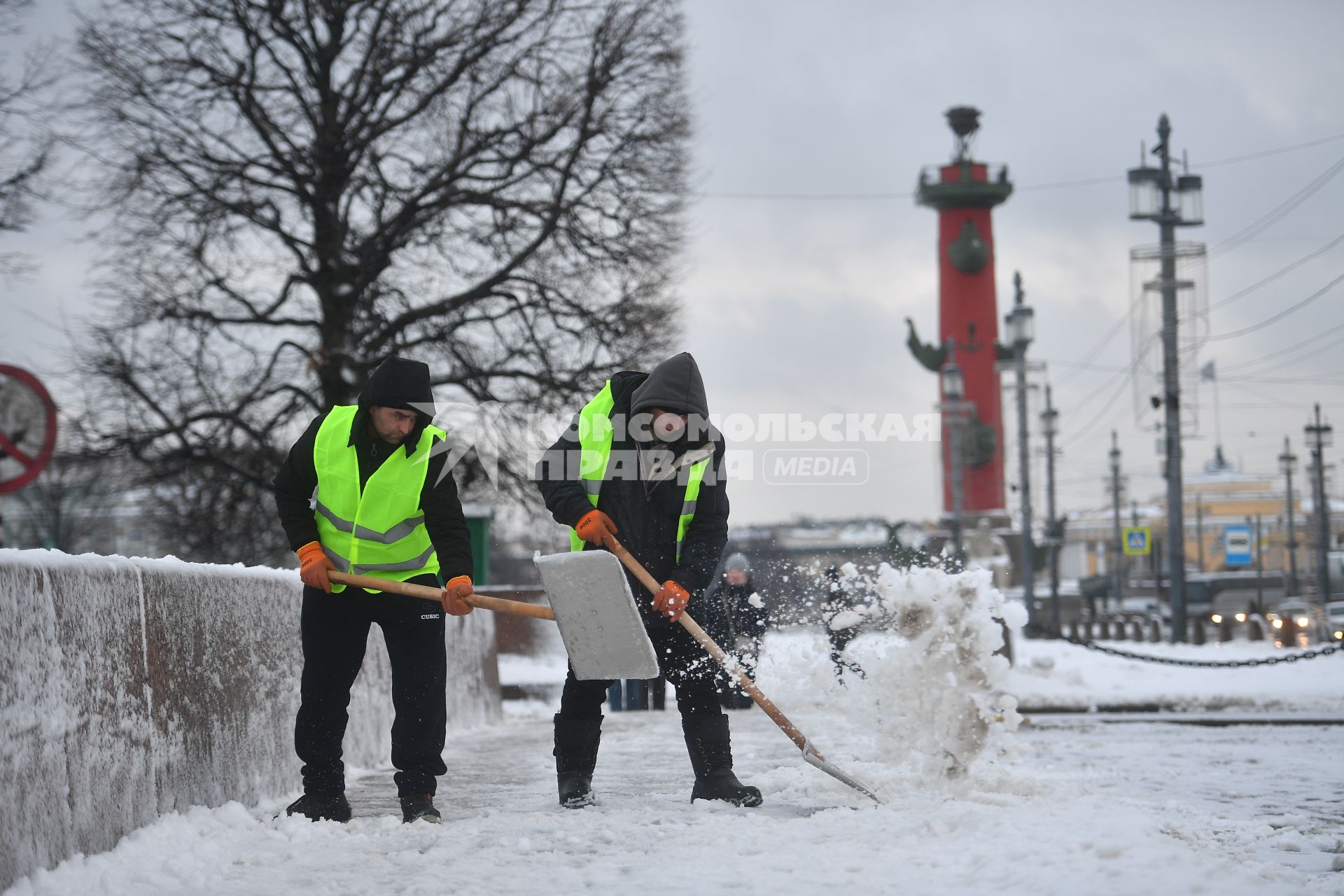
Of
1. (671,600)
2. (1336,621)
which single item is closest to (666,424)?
(671,600)

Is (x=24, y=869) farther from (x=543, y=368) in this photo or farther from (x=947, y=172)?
(x=947, y=172)

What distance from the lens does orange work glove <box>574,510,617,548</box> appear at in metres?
5.04

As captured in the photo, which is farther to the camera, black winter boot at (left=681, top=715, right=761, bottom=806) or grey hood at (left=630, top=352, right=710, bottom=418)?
black winter boot at (left=681, top=715, right=761, bottom=806)

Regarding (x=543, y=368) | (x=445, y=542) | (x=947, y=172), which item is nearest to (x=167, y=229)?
(x=543, y=368)

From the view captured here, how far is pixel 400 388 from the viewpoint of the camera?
4.79 meters

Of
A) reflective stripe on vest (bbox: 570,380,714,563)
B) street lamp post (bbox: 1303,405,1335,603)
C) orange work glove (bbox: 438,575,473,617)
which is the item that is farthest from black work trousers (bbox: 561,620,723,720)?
street lamp post (bbox: 1303,405,1335,603)

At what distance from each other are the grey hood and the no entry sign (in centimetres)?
344

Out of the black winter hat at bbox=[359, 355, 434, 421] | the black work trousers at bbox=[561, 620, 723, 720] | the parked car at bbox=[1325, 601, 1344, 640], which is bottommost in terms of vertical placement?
the parked car at bbox=[1325, 601, 1344, 640]

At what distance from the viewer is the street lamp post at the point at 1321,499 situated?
35531 mm

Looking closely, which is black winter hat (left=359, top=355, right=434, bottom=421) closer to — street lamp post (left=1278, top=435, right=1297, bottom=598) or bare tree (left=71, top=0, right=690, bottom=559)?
bare tree (left=71, top=0, right=690, bottom=559)

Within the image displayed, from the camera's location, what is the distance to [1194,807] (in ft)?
18.8

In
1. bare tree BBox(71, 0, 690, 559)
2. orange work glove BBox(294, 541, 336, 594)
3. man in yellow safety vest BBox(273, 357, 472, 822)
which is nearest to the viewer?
orange work glove BBox(294, 541, 336, 594)

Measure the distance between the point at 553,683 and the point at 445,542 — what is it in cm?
1076

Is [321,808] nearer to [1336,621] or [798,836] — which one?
[798,836]
